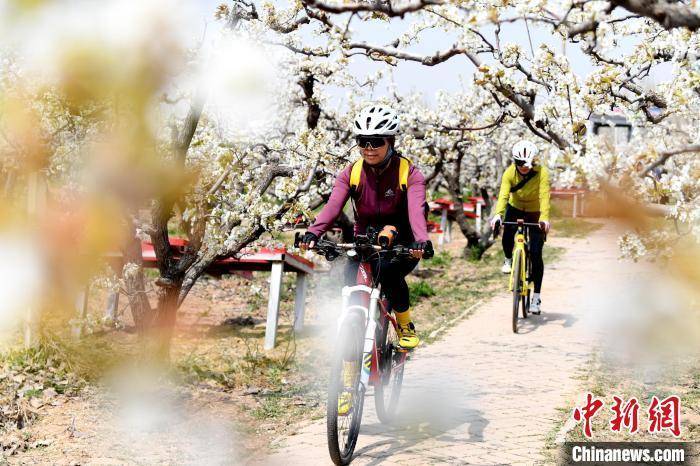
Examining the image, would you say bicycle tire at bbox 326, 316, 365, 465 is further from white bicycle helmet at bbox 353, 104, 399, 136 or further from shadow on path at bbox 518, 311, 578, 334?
shadow on path at bbox 518, 311, 578, 334

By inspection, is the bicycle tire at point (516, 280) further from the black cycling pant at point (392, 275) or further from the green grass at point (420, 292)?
the black cycling pant at point (392, 275)

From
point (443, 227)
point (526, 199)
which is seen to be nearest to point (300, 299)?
point (526, 199)

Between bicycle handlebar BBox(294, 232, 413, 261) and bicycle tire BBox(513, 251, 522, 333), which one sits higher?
bicycle handlebar BBox(294, 232, 413, 261)

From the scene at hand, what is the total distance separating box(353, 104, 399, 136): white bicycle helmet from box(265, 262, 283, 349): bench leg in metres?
5.25

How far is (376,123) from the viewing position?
18.3 ft

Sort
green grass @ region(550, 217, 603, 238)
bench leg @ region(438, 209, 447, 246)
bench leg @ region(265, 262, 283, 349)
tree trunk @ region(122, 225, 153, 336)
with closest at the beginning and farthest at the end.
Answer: tree trunk @ region(122, 225, 153, 336)
bench leg @ region(265, 262, 283, 349)
bench leg @ region(438, 209, 447, 246)
green grass @ region(550, 217, 603, 238)

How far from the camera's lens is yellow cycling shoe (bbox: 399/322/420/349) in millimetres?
6066

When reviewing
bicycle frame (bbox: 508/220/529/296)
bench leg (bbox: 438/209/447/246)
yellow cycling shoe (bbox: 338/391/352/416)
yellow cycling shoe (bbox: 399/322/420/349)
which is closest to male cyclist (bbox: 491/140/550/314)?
bicycle frame (bbox: 508/220/529/296)

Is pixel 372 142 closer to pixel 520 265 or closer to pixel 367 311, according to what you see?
pixel 367 311

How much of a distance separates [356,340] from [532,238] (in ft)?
18.1

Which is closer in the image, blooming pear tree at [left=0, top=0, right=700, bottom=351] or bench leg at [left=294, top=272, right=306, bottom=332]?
blooming pear tree at [left=0, top=0, right=700, bottom=351]

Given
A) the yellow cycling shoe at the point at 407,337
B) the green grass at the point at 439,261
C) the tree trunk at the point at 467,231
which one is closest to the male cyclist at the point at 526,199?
the yellow cycling shoe at the point at 407,337

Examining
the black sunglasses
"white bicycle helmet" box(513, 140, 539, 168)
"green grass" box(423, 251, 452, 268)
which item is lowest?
"green grass" box(423, 251, 452, 268)

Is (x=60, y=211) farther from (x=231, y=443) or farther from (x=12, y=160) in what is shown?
(x=231, y=443)
